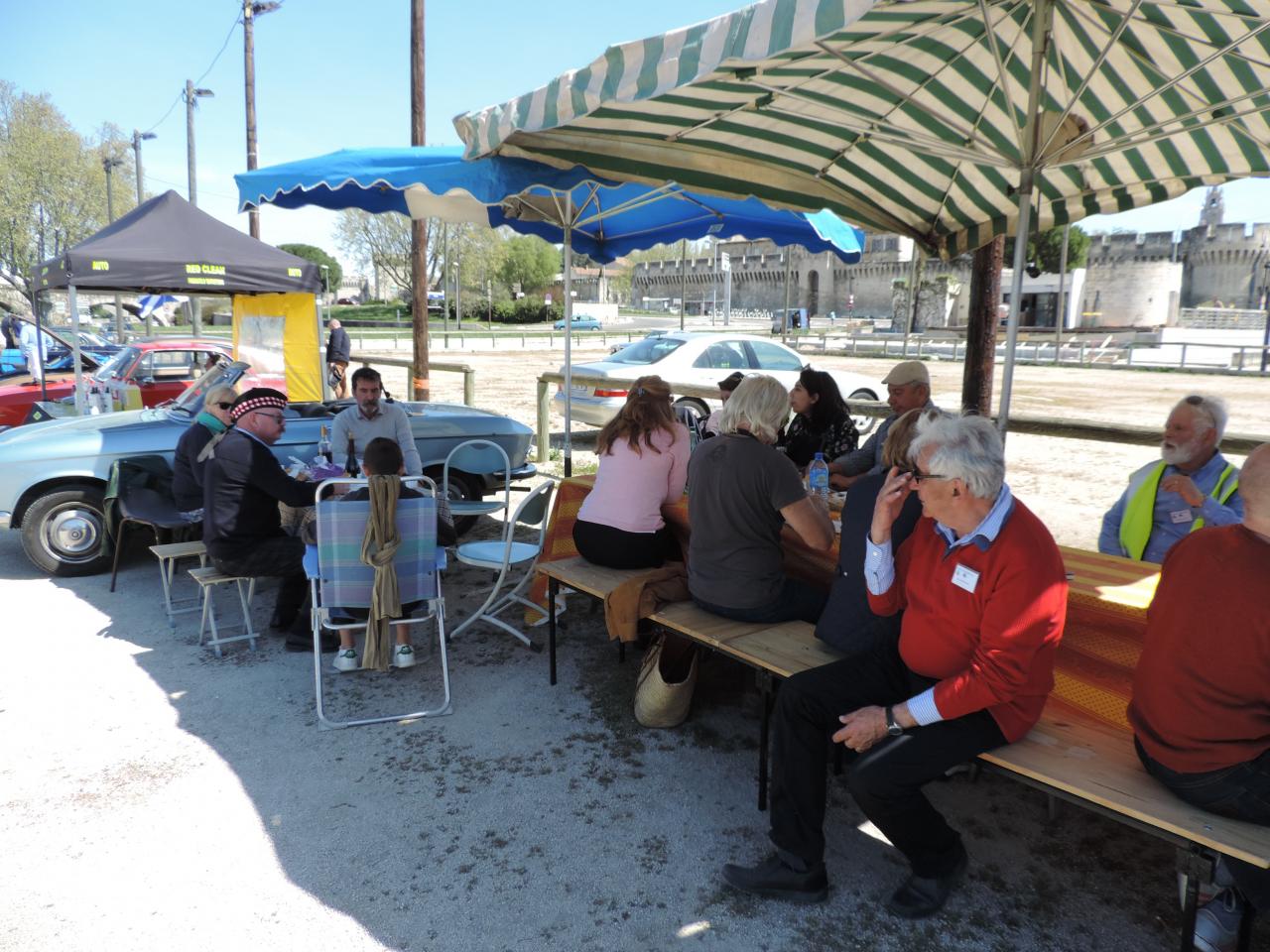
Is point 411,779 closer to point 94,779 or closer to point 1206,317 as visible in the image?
point 94,779

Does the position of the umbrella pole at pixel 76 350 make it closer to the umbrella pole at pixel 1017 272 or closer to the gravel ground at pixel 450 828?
the gravel ground at pixel 450 828

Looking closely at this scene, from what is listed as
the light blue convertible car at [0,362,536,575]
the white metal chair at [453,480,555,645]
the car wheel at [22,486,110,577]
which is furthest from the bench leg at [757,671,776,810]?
the car wheel at [22,486,110,577]

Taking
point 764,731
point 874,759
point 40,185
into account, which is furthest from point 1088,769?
point 40,185

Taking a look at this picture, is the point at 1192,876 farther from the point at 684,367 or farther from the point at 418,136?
the point at 418,136

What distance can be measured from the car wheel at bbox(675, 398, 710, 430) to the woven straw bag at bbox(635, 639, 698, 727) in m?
2.47

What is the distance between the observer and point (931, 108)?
4344mm

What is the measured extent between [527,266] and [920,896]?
79294mm

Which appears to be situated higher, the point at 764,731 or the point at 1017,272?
the point at 1017,272

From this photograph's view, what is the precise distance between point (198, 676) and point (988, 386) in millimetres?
6480

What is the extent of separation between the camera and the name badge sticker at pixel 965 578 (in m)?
2.43

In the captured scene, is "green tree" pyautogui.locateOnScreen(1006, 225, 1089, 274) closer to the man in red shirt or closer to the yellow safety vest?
the yellow safety vest

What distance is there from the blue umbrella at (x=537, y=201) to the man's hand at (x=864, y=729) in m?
2.75

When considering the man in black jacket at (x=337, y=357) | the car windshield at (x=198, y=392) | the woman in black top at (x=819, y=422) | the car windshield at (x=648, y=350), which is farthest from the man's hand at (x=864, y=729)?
the man in black jacket at (x=337, y=357)

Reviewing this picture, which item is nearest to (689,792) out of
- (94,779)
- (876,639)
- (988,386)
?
(876,639)
